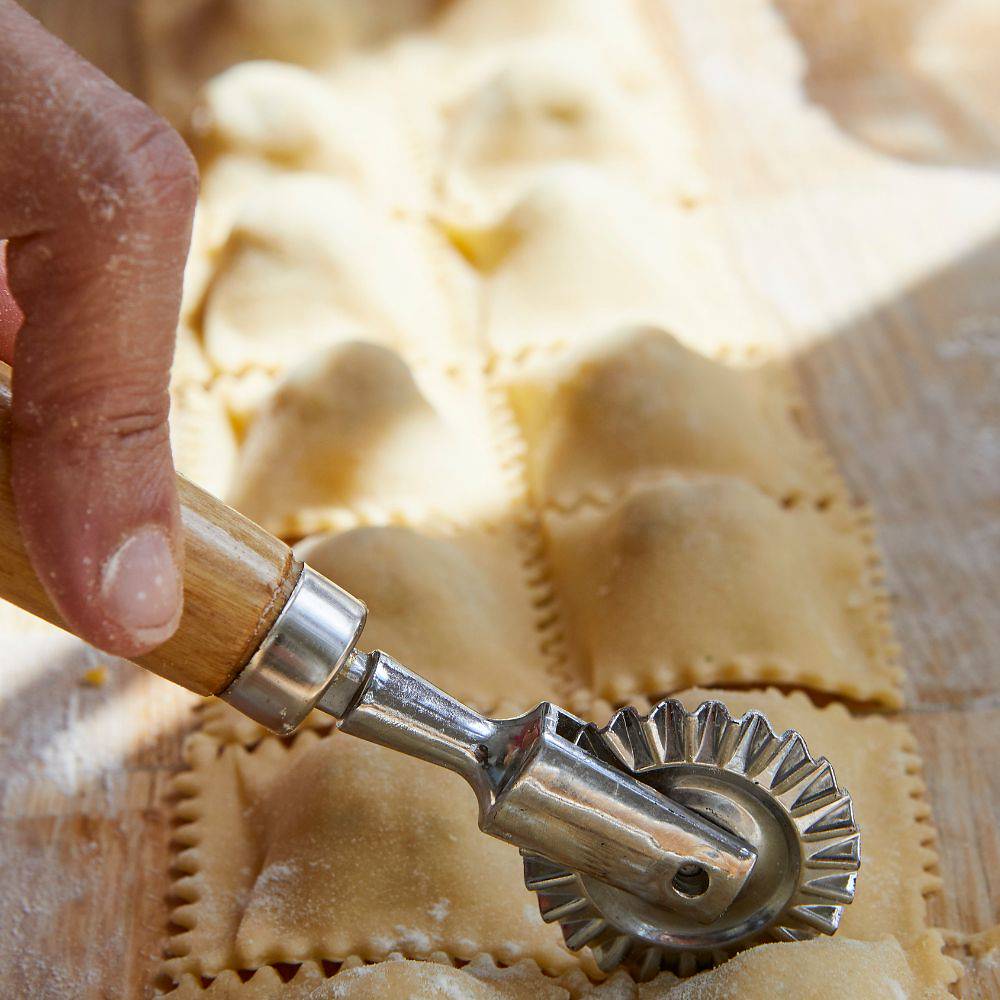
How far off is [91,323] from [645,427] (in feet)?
2.70

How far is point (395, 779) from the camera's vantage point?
101cm

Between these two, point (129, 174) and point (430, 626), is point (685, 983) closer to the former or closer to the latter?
point (430, 626)

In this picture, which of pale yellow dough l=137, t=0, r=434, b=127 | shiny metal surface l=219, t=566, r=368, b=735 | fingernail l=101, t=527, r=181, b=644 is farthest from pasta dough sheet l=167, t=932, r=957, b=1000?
pale yellow dough l=137, t=0, r=434, b=127

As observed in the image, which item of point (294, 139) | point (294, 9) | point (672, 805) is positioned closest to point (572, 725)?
point (672, 805)

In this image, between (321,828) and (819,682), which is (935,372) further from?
(321,828)

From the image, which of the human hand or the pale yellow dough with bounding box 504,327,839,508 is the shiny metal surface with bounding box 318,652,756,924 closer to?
the human hand

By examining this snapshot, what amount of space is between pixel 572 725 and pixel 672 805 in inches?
3.1

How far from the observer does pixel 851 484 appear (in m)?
1.43

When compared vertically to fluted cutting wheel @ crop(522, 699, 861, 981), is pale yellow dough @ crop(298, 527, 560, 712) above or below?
below

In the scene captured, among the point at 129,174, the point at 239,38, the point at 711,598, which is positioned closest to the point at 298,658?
the point at 129,174

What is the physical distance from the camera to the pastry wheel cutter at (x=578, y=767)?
0.70 meters

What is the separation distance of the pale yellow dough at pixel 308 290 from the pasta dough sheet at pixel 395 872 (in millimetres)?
593

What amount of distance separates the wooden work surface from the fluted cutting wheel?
19cm

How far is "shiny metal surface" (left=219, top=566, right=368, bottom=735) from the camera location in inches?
28.0
